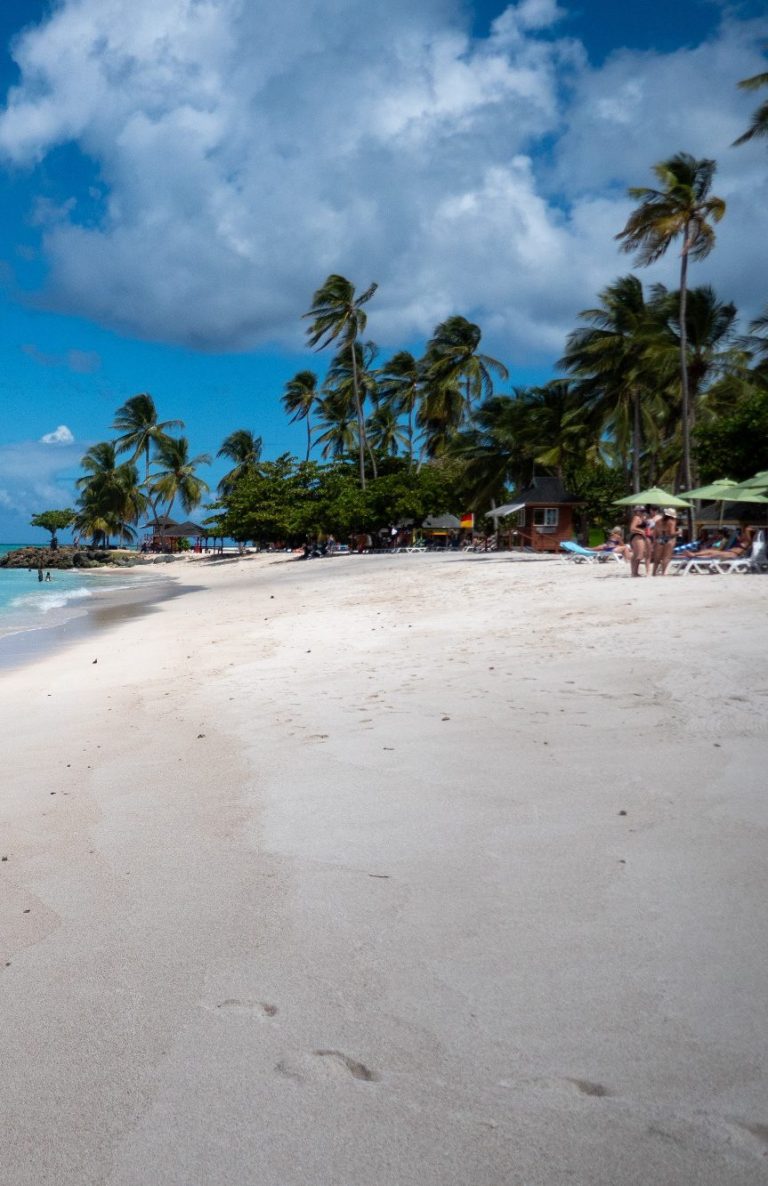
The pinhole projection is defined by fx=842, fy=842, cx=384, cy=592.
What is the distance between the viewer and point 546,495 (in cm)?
4094

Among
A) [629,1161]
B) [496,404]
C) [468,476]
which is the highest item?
[496,404]

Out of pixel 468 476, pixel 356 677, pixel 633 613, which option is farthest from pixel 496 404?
pixel 356 677

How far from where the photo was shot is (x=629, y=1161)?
1.86m

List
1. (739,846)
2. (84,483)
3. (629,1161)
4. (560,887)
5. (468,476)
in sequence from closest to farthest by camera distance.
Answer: (629,1161)
(560,887)
(739,846)
(468,476)
(84,483)

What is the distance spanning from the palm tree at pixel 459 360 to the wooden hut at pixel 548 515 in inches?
449

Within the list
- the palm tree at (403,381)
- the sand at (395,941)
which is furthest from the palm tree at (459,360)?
the sand at (395,941)

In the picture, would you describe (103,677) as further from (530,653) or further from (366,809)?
(366,809)

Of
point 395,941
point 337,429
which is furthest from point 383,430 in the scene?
point 395,941

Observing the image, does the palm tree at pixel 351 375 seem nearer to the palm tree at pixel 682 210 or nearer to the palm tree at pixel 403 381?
the palm tree at pixel 403 381

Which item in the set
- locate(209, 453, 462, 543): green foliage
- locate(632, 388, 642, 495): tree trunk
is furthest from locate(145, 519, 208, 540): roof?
locate(632, 388, 642, 495): tree trunk

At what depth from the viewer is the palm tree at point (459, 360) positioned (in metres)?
49.7

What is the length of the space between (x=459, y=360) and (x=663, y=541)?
118ft

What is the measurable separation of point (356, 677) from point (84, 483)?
78112 mm

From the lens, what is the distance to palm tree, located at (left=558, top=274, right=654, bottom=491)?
3450 cm
